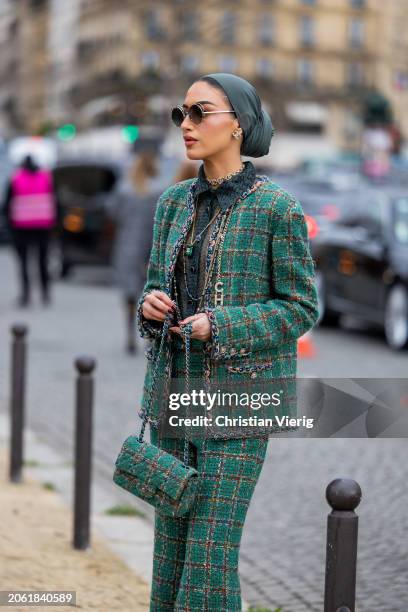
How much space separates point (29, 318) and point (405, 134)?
3727 inches

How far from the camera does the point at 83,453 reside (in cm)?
657

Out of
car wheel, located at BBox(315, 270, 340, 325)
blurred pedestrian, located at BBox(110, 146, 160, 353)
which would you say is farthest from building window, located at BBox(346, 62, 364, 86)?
blurred pedestrian, located at BBox(110, 146, 160, 353)

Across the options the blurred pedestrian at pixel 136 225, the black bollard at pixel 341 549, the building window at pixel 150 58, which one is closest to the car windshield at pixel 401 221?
the blurred pedestrian at pixel 136 225

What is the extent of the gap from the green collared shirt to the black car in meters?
10.2

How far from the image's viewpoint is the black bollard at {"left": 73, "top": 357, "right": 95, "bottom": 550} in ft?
21.1

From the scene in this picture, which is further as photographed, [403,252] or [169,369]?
[403,252]

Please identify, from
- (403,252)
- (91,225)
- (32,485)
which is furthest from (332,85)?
(32,485)

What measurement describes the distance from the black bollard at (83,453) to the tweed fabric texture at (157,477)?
2.38 meters

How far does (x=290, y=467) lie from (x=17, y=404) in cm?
172

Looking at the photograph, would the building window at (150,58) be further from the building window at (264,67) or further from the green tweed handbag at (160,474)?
the green tweed handbag at (160,474)

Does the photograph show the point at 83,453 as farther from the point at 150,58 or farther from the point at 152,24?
the point at 150,58

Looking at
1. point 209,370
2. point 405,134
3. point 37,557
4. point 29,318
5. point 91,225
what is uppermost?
point 405,134

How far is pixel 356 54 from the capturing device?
108 meters

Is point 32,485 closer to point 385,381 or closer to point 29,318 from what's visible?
point 385,381
